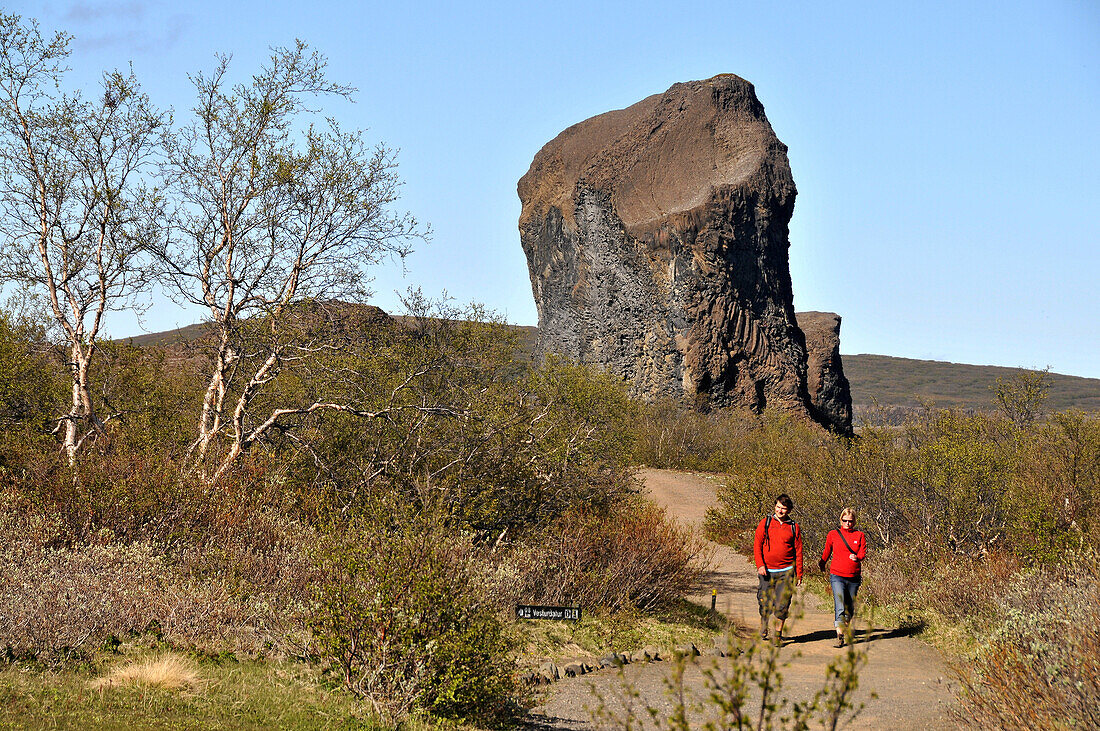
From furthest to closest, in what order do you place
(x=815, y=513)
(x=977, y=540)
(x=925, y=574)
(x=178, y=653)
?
(x=815, y=513) < (x=977, y=540) < (x=925, y=574) < (x=178, y=653)

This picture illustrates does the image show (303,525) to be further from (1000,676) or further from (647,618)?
(1000,676)

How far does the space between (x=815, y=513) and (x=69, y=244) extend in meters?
11.4

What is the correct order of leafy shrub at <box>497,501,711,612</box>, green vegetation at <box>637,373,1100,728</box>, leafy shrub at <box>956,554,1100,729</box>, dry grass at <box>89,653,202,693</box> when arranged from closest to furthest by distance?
leafy shrub at <box>956,554,1100,729</box> → green vegetation at <box>637,373,1100,728</box> → dry grass at <box>89,653,202,693</box> → leafy shrub at <box>497,501,711,612</box>

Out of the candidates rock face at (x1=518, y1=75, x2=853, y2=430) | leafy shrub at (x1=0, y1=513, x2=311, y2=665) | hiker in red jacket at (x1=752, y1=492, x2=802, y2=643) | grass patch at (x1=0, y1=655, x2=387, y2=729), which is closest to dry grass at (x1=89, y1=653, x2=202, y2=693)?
grass patch at (x1=0, y1=655, x2=387, y2=729)

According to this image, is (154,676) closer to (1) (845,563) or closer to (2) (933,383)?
(1) (845,563)

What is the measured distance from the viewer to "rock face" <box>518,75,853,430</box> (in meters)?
34.8

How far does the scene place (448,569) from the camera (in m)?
6.09

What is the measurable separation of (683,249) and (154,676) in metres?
31.1

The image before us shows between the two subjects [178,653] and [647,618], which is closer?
[178,653]

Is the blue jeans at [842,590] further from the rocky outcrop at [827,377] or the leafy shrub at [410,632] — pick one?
the rocky outcrop at [827,377]

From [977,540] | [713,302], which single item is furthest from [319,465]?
[713,302]

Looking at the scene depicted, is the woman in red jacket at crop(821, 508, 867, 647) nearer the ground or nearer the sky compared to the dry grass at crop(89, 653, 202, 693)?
nearer the sky

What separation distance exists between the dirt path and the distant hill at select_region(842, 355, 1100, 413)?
104791 millimetres

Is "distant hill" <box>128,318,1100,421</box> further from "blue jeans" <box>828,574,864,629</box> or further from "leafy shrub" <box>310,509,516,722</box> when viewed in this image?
"leafy shrub" <box>310,509,516,722</box>
